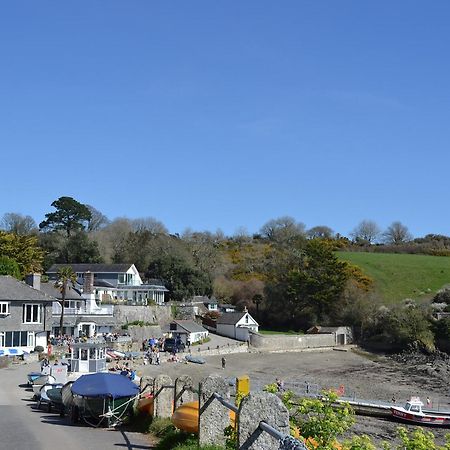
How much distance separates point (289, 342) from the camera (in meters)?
70.0

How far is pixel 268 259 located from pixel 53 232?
33.2 meters

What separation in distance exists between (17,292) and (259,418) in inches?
1749

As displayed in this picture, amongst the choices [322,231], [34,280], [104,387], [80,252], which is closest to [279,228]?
[322,231]

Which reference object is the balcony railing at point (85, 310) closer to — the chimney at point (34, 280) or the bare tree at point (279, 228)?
the chimney at point (34, 280)

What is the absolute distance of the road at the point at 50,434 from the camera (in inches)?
590

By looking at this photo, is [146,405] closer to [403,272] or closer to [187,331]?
[187,331]

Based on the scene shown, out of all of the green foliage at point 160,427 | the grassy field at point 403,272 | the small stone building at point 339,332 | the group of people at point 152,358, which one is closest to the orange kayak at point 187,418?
the green foliage at point 160,427

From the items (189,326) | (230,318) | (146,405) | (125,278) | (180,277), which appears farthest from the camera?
(180,277)

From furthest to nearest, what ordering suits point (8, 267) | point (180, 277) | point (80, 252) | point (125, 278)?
point (80, 252), point (180, 277), point (125, 278), point (8, 267)

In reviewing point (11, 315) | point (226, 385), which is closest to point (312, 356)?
point (11, 315)

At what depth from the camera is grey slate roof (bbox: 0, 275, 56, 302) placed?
48.2 meters

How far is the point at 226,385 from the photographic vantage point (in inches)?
486

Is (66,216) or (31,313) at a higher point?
(66,216)

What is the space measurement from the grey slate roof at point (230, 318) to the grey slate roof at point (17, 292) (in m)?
26.2
